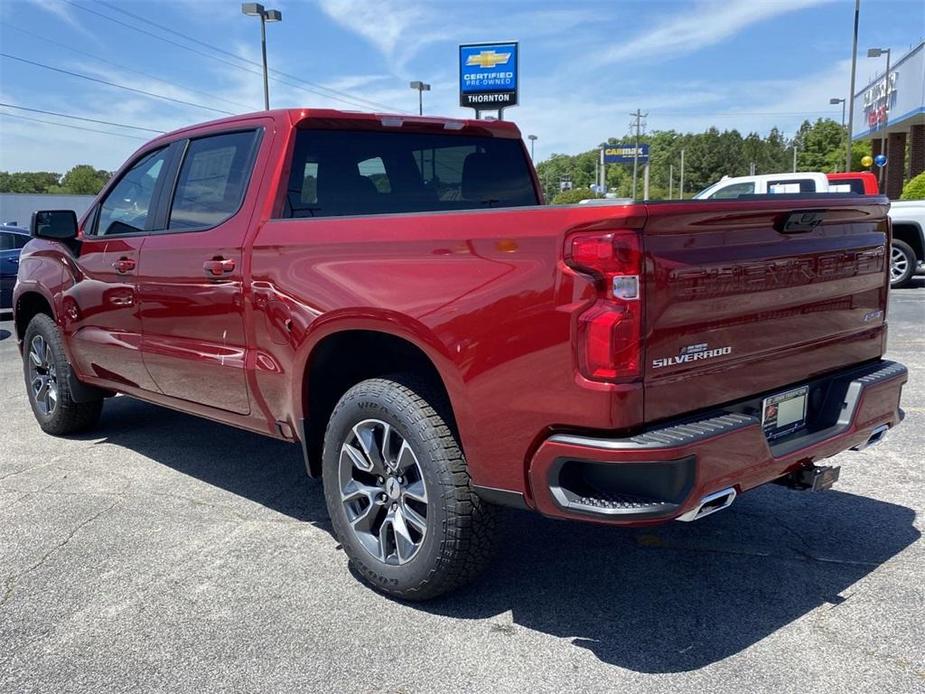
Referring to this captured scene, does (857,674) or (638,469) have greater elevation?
(638,469)

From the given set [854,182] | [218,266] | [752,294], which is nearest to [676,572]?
[752,294]

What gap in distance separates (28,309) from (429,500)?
4420 millimetres

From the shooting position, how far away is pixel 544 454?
2746mm

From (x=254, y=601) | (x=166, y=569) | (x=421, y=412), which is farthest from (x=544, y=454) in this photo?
(x=166, y=569)

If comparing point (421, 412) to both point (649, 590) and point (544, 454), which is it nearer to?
point (544, 454)

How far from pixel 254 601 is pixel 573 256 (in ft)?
6.35

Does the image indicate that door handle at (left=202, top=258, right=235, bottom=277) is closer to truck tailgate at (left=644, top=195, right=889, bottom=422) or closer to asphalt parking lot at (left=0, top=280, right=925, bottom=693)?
asphalt parking lot at (left=0, top=280, right=925, bottom=693)

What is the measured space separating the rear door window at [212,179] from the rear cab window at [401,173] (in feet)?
0.99

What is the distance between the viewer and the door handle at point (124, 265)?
474 cm

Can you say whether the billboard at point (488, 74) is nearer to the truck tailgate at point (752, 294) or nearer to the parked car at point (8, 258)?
the parked car at point (8, 258)

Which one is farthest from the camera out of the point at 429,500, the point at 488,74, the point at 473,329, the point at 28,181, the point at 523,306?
the point at 28,181

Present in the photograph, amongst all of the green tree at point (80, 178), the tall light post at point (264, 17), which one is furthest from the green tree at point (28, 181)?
the tall light post at point (264, 17)

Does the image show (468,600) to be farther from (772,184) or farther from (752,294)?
(772,184)

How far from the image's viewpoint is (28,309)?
6.22 m
